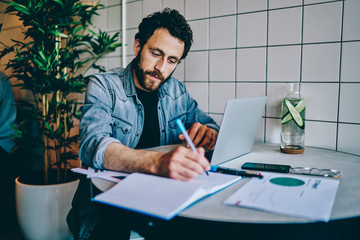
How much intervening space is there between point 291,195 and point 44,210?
172 cm

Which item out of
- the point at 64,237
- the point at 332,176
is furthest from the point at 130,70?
the point at 64,237

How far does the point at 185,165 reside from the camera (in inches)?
31.9

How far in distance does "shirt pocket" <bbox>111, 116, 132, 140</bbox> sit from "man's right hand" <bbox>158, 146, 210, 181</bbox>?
2.28 feet

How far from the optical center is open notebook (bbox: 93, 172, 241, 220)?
0.64 metres

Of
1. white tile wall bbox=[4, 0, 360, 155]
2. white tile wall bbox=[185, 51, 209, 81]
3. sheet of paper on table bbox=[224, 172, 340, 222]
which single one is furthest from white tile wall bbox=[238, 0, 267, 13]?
sheet of paper on table bbox=[224, 172, 340, 222]

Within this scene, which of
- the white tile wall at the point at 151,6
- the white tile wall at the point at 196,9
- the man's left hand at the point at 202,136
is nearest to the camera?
the man's left hand at the point at 202,136

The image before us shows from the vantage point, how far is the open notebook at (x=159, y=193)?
64cm

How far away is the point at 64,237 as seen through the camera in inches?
76.7

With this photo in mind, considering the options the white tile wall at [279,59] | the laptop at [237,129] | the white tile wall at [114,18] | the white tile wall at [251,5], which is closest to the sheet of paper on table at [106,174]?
the laptop at [237,129]

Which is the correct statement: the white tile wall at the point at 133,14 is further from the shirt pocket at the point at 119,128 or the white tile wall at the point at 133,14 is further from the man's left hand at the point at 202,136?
the man's left hand at the point at 202,136

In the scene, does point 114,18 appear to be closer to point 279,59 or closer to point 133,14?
point 133,14

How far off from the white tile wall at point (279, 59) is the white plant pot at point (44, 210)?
1.16 metres

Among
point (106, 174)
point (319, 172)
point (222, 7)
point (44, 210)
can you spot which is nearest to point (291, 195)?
point (319, 172)

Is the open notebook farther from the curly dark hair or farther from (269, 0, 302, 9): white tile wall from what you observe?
(269, 0, 302, 9): white tile wall
